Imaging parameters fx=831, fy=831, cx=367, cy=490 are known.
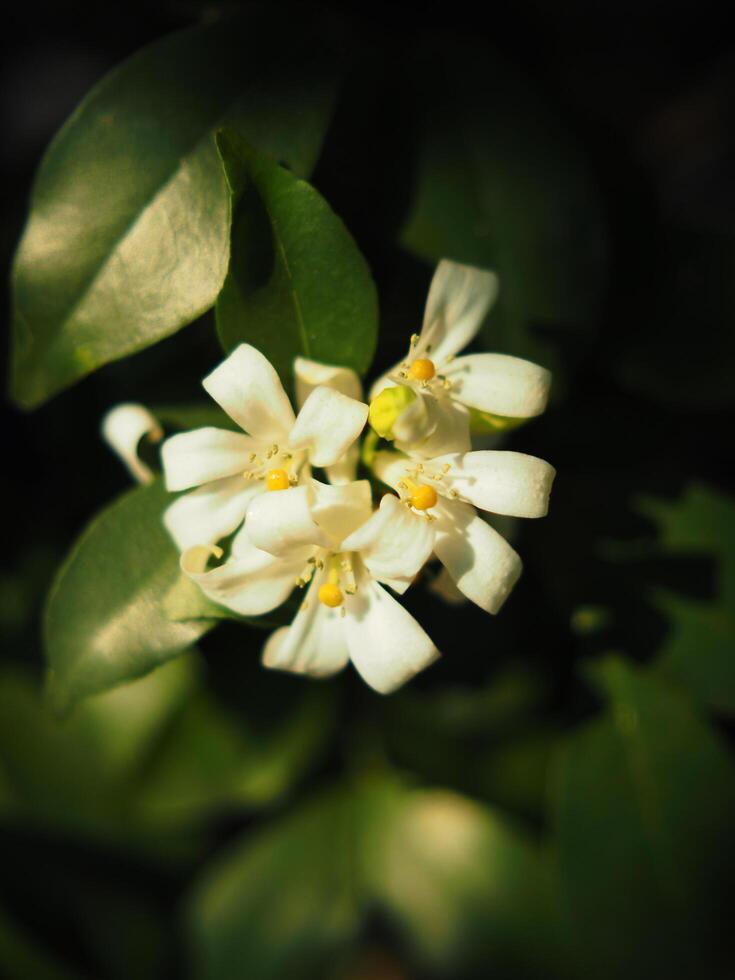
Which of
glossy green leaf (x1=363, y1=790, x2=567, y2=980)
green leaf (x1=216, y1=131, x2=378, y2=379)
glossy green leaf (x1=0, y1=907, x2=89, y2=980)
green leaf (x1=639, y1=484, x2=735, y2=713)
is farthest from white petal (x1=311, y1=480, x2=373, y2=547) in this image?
glossy green leaf (x1=0, y1=907, x2=89, y2=980)

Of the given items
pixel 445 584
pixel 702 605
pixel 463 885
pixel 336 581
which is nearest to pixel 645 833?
pixel 702 605

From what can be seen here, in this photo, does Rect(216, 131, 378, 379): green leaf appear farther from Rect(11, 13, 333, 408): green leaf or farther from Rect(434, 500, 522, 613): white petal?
Rect(434, 500, 522, 613): white petal

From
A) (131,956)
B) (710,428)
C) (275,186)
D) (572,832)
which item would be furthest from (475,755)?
(275,186)

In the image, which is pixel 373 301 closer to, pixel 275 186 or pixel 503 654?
pixel 275 186

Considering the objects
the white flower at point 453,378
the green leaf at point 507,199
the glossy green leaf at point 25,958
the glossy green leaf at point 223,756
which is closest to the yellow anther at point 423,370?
the white flower at point 453,378

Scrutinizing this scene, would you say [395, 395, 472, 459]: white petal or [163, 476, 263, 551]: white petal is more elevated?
[395, 395, 472, 459]: white petal

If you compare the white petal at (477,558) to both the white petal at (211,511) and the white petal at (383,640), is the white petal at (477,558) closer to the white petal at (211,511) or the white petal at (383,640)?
the white petal at (383,640)

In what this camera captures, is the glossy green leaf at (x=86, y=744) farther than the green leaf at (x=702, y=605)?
Yes
